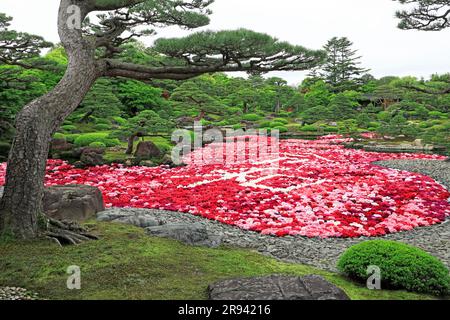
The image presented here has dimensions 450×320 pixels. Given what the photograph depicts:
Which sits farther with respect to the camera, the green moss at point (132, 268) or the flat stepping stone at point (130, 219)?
the flat stepping stone at point (130, 219)

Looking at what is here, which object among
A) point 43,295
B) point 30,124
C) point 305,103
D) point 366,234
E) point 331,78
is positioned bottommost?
point 366,234

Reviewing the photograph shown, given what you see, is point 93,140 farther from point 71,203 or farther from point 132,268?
point 132,268

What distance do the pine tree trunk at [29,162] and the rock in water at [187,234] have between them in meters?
1.92

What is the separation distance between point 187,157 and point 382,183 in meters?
9.57

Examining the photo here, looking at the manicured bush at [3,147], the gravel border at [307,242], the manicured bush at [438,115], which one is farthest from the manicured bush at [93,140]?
the manicured bush at [438,115]

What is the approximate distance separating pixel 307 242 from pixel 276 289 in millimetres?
3984

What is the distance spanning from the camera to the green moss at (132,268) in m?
4.07

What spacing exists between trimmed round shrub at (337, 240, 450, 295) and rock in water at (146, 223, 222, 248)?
2.23m

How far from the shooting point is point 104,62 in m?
5.88

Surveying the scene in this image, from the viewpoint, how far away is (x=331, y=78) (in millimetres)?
48688

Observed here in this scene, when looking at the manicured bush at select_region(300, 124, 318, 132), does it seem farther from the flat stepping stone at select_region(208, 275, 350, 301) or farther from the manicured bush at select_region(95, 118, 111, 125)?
the flat stepping stone at select_region(208, 275, 350, 301)

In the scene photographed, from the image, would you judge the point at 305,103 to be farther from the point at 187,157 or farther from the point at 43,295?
the point at 43,295

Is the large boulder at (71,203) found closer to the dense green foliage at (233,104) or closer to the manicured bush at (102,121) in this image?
the dense green foliage at (233,104)

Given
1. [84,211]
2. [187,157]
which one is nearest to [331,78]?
[187,157]
